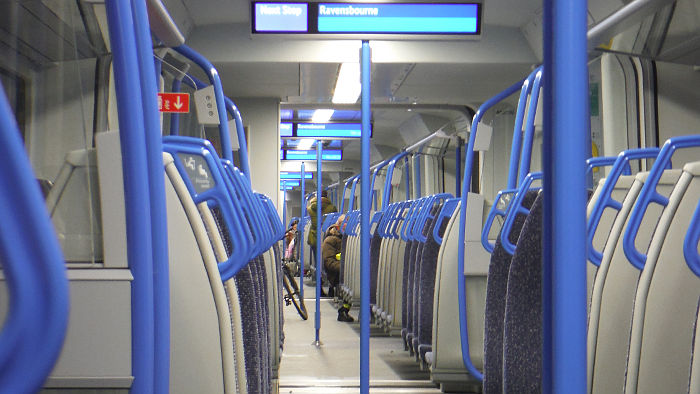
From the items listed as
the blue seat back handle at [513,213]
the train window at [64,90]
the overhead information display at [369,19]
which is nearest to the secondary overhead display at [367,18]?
the overhead information display at [369,19]

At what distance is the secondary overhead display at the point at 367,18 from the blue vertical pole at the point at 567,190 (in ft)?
8.98

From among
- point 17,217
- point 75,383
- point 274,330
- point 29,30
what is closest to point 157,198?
point 75,383

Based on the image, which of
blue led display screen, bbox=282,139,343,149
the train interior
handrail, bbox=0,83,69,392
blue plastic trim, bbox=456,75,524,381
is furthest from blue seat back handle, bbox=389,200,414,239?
blue led display screen, bbox=282,139,343,149

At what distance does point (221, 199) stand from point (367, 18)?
1815 mm

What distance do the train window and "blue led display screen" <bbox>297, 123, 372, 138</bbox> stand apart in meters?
8.54

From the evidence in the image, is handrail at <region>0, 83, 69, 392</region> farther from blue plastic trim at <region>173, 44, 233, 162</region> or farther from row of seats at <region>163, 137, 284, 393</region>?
blue plastic trim at <region>173, 44, 233, 162</region>

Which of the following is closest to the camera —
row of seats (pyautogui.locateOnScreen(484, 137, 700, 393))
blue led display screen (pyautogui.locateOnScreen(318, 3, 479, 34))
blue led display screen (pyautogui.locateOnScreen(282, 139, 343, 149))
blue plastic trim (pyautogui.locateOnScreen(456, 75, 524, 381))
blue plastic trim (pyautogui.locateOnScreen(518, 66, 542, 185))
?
row of seats (pyautogui.locateOnScreen(484, 137, 700, 393))

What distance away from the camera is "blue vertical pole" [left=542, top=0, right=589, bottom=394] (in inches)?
34.0

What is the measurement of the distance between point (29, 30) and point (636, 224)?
154cm

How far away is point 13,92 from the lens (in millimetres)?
1496

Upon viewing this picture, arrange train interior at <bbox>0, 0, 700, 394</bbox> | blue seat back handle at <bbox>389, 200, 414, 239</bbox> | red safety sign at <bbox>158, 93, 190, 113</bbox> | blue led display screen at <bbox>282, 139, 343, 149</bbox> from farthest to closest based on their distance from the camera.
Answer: blue led display screen at <bbox>282, 139, 343, 149</bbox> → blue seat back handle at <bbox>389, 200, 414, 239</bbox> → red safety sign at <bbox>158, 93, 190, 113</bbox> → train interior at <bbox>0, 0, 700, 394</bbox>

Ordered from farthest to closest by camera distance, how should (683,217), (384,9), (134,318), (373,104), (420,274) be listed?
1. (373,104)
2. (420,274)
3. (384,9)
4. (683,217)
5. (134,318)

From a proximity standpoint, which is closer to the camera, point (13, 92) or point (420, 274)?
point (13, 92)

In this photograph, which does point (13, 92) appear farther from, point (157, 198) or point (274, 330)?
point (274, 330)
